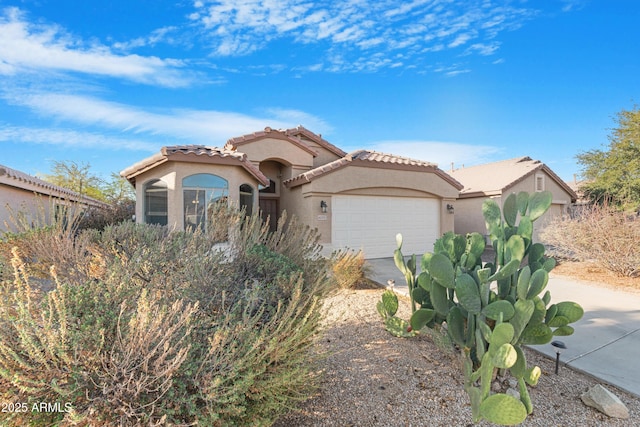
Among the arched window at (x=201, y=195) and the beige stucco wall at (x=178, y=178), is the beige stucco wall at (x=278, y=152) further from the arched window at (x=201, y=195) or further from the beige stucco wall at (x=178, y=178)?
the arched window at (x=201, y=195)

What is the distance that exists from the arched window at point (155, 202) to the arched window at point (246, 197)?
272 centimetres

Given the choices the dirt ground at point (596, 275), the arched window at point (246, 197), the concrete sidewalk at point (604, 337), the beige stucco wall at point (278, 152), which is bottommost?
the concrete sidewalk at point (604, 337)

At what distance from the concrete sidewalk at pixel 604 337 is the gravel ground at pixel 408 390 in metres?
0.28

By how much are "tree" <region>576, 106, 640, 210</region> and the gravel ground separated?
22.5 m

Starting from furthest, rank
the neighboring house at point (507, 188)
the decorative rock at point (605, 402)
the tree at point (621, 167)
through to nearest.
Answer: the tree at point (621, 167) → the neighboring house at point (507, 188) → the decorative rock at point (605, 402)

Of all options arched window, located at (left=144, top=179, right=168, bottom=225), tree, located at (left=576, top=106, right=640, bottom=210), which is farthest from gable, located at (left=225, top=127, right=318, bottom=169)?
tree, located at (left=576, top=106, right=640, bottom=210)

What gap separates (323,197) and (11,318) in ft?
37.0

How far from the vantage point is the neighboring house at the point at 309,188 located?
1147 cm

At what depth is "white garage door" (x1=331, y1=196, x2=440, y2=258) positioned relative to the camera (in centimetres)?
1369

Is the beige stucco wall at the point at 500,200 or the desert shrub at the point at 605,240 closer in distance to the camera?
the desert shrub at the point at 605,240

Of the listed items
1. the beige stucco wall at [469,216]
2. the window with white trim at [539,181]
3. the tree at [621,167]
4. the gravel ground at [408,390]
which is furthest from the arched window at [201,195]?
the tree at [621,167]

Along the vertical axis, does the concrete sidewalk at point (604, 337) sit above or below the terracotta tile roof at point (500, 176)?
below

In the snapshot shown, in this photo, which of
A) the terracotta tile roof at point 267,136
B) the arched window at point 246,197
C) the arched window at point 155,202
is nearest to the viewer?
the arched window at point 155,202

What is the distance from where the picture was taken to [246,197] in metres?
12.9
